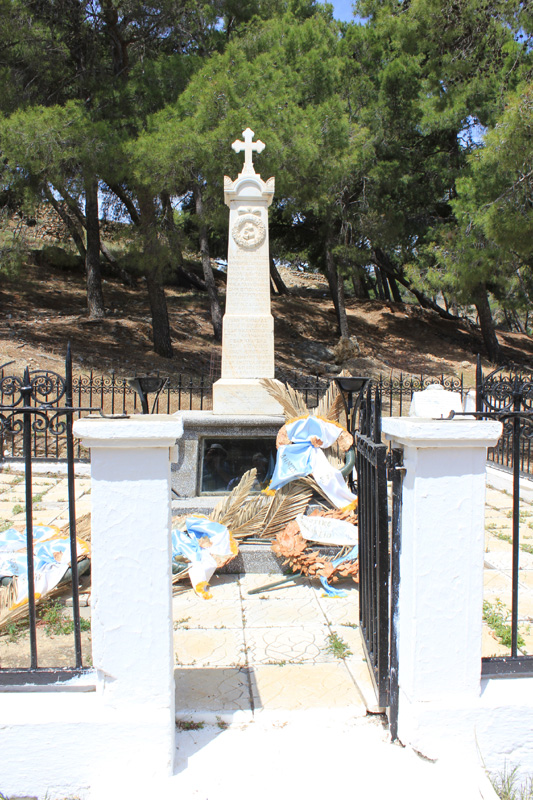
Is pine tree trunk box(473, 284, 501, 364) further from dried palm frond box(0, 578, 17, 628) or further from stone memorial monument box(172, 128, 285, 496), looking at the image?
dried palm frond box(0, 578, 17, 628)

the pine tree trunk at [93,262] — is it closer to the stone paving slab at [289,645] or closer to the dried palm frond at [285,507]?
the dried palm frond at [285,507]

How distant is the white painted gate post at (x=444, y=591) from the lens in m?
2.06

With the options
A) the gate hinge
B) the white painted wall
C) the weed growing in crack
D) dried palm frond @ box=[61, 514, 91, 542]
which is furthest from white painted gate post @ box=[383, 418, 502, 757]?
dried palm frond @ box=[61, 514, 91, 542]

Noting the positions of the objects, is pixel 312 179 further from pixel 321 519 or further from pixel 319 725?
pixel 319 725

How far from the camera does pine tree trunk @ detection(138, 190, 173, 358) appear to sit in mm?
12906

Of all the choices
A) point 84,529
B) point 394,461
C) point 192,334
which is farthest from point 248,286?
point 192,334

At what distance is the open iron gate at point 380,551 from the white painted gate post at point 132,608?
2.63ft

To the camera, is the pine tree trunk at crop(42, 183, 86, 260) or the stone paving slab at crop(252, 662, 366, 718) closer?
the stone paving slab at crop(252, 662, 366, 718)

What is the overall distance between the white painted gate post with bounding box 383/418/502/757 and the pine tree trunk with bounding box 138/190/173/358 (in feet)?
38.4

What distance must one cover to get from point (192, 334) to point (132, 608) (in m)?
16.2

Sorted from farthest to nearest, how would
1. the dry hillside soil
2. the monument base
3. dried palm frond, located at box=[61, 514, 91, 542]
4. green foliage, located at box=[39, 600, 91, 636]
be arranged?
the dry hillside soil → the monument base → dried palm frond, located at box=[61, 514, 91, 542] → green foliage, located at box=[39, 600, 91, 636]

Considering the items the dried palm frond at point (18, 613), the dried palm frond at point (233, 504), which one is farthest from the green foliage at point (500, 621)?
the dried palm frond at point (18, 613)

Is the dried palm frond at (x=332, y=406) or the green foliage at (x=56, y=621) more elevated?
the dried palm frond at (x=332, y=406)

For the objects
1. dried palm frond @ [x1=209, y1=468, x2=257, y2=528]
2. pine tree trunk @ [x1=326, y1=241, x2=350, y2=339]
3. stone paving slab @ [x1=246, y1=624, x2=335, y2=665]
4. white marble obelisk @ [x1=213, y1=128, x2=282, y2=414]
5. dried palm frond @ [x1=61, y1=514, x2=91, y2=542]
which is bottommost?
stone paving slab @ [x1=246, y1=624, x2=335, y2=665]
